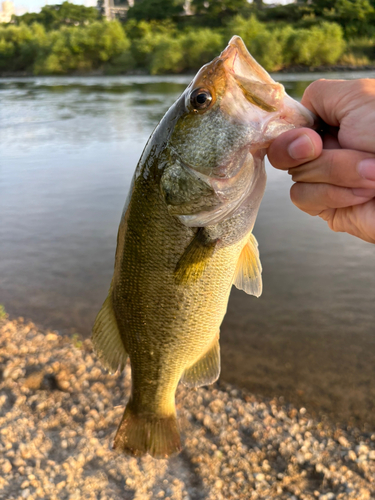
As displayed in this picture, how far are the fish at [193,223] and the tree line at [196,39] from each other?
4472 centimetres

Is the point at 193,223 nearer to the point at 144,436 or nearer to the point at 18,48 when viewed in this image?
the point at 144,436

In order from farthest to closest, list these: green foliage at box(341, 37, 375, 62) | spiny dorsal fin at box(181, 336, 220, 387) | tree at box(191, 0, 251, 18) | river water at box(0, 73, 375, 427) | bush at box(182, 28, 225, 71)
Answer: tree at box(191, 0, 251, 18), bush at box(182, 28, 225, 71), green foliage at box(341, 37, 375, 62), river water at box(0, 73, 375, 427), spiny dorsal fin at box(181, 336, 220, 387)

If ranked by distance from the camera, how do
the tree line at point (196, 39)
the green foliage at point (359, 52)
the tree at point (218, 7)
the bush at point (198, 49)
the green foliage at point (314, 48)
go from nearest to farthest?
the green foliage at point (359, 52)
the green foliage at point (314, 48)
the tree line at point (196, 39)
the bush at point (198, 49)
the tree at point (218, 7)

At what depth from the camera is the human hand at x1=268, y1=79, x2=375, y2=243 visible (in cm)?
159

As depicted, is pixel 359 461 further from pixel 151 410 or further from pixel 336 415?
pixel 151 410

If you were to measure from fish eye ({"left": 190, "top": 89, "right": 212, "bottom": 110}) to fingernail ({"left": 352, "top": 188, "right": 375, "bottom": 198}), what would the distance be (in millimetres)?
723

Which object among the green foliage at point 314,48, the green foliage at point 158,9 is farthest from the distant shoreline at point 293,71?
the green foliage at point 158,9

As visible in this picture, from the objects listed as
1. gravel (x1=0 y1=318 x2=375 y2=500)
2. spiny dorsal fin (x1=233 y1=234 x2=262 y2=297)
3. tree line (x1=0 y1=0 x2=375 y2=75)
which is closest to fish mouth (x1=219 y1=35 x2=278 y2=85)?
spiny dorsal fin (x1=233 y1=234 x2=262 y2=297)

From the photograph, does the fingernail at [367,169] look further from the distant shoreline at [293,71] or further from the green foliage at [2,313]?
the distant shoreline at [293,71]

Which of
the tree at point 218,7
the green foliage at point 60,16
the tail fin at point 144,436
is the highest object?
the green foliage at point 60,16

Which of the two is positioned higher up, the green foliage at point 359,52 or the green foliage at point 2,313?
the green foliage at point 359,52

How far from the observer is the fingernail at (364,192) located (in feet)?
5.82

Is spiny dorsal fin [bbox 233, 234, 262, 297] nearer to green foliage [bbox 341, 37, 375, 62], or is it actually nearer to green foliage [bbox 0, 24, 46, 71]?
green foliage [bbox 341, 37, 375, 62]

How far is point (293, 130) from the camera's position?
157 centimetres
